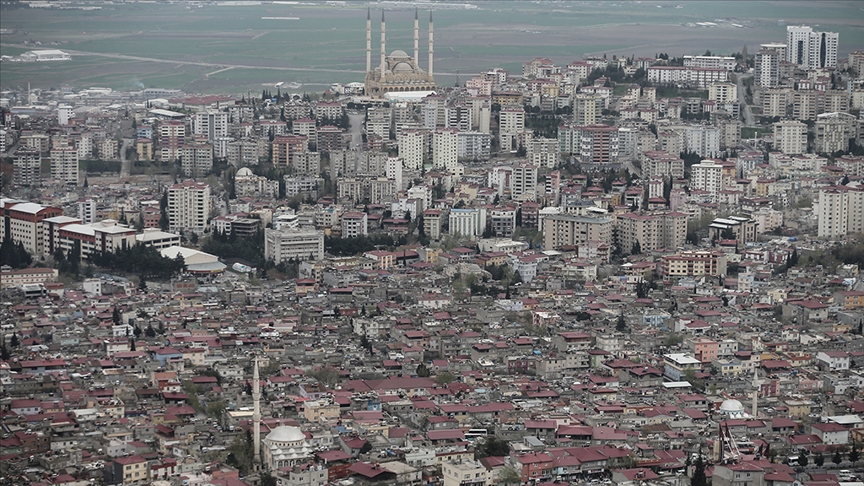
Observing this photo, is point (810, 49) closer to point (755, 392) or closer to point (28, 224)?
point (28, 224)

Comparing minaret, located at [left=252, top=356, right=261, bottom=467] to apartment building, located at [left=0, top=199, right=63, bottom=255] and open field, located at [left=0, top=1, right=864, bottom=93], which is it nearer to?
apartment building, located at [left=0, top=199, right=63, bottom=255]

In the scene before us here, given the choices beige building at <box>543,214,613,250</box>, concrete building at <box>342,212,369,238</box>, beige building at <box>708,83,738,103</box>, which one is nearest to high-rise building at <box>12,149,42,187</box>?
concrete building at <box>342,212,369,238</box>

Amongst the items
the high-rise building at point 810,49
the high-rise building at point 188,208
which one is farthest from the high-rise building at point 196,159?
the high-rise building at point 810,49

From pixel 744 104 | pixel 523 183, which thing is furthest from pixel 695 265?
pixel 744 104

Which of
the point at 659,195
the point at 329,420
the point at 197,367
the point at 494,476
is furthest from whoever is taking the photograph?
the point at 659,195

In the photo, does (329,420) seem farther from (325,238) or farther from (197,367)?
(325,238)

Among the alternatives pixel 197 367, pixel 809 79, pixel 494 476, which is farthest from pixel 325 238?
pixel 809 79
